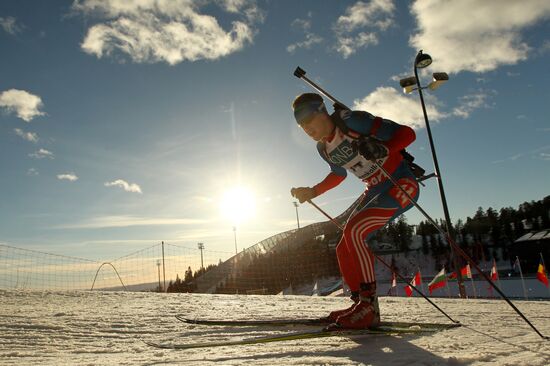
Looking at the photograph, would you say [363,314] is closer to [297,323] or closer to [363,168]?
[297,323]

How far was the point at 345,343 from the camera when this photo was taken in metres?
2.37

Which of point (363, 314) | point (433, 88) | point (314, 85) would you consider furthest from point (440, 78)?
point (363, 314)

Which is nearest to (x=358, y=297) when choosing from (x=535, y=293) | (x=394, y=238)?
(x=535, y=293)

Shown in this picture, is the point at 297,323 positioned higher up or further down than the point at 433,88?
further down

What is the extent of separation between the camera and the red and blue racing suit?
313cm

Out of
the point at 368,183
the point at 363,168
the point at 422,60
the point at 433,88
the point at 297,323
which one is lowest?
the point at 297,323

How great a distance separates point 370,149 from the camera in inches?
116

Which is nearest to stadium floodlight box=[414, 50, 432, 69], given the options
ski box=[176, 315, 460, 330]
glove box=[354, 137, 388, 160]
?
glove box=[354, 137, 388, 160]

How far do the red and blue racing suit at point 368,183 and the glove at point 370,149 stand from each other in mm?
101

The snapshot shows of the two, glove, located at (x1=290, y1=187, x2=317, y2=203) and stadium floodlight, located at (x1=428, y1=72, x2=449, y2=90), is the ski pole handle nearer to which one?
glove, located at (x1=290, y1=187, x2=317, y2=203)

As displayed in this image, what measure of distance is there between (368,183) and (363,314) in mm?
1257

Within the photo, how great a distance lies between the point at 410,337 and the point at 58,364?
2.14m

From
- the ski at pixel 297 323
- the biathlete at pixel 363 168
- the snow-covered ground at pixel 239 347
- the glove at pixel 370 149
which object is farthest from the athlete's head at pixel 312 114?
the snow-covered ground at pixel 239 347

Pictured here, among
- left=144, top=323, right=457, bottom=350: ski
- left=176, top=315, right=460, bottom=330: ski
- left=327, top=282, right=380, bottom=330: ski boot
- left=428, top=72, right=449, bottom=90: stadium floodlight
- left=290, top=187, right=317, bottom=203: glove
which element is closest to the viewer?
left=144, top=323, right=457, bottom=350: ski
